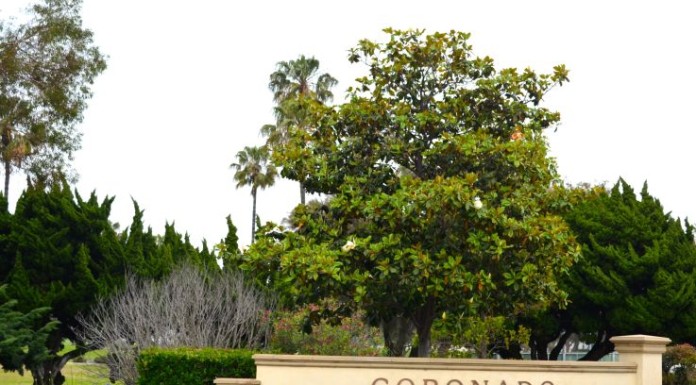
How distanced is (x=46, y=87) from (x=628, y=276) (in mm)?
28095

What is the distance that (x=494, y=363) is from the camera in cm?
1953

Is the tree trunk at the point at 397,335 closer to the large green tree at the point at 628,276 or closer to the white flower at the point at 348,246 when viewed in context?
the large green tree at the point at 628,276

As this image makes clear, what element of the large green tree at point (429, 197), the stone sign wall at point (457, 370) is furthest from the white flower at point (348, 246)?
the stone sign wall at point (457, 370)

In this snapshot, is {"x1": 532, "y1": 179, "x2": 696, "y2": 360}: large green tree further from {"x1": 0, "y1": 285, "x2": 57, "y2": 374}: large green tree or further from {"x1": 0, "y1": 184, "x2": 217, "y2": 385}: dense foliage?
{"x1": 0, "y1": 285, "x2": 57, "y2": 374}: large green tree

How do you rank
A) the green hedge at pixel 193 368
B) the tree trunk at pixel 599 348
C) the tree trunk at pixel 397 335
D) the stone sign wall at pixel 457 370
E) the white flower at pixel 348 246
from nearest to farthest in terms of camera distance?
the stone sign wall at pixel 457 370, the white flower at pixel 348 246, the green hedge at pixel 193 368, the tree trunk at pixel 397 335, the tree trunk at pixel 599 348

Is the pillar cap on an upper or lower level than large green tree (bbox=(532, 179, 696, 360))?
lower

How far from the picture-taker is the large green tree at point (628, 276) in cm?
3362

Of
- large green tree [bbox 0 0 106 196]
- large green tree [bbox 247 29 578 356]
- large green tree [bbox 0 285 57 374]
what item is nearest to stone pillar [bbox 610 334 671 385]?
large green tree [bbox 247 29 578 356]

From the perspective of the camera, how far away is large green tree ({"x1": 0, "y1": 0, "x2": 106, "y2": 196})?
47656 mm

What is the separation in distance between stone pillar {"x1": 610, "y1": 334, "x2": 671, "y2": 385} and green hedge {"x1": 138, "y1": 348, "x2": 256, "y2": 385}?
8001 mm

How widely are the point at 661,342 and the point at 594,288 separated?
14132mm

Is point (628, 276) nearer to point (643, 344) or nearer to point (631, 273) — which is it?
point (631, 273)

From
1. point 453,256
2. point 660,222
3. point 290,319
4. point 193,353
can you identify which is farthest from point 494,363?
point 660,222

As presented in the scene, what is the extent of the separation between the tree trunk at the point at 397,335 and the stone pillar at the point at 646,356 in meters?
9.58
